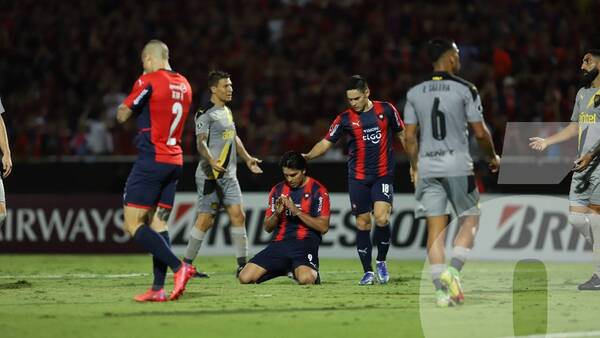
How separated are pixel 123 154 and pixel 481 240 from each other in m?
7.38

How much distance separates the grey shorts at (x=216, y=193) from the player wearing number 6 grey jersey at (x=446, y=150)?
4.34 metres

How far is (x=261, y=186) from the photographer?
1997 centimetres

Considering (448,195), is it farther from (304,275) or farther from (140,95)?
(140,95)

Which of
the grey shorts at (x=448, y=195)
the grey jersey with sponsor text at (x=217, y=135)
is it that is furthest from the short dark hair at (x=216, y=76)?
the grey shorts at (x=448, y=195)

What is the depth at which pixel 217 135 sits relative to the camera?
13.9 meters

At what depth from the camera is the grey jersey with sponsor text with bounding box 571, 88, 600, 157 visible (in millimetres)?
12141

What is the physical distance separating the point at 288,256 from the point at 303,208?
620 mm

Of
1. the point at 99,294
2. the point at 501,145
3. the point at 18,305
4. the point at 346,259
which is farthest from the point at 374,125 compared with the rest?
the point at 501,145

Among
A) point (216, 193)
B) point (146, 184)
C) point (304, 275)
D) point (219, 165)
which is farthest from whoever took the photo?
point (216, 193)

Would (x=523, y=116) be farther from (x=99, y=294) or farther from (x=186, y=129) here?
Answer: (x=99, y=294)

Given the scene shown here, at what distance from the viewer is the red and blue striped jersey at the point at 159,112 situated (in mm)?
10445

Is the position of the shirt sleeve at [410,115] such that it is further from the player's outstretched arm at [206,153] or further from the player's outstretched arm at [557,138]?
the player's outstretched arm at [206,153]

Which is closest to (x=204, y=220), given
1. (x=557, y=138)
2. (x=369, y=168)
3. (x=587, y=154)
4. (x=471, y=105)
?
(x=369, y=168)

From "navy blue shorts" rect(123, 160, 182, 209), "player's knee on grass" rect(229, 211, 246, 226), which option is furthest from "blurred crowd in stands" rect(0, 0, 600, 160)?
"navy blue shorts" rect(123, 160, 182, 209)
